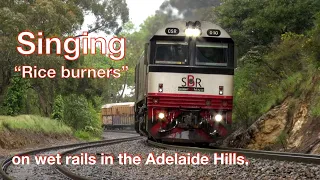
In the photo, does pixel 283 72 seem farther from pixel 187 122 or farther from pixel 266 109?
pixel 187 122

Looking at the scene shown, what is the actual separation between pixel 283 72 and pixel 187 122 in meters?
7.19

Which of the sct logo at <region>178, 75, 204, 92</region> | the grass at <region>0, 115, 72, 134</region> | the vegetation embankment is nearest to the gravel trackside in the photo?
the sct logo at <region>178, 75, 204, 92</region>

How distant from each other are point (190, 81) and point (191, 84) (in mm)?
94

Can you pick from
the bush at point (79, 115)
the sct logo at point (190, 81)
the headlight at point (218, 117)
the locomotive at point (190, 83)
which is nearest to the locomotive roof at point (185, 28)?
the locomotive at point (190, 83)

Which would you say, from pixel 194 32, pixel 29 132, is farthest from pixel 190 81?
pixel 29 132

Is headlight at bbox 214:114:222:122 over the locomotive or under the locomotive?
under

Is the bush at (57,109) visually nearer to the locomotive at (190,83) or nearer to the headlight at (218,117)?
the locomotive at (190,83)

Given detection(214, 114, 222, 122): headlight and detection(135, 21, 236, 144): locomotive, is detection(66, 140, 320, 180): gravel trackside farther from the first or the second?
A: detection(214, 114, 222, 122): headlight

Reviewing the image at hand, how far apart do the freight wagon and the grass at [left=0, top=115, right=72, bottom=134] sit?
20.4 meters

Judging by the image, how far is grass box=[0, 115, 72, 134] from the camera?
76.4 ft

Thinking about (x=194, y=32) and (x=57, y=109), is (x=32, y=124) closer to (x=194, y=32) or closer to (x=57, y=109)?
(x=57, y=109)

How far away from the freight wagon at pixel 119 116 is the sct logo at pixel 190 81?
36.4 meters

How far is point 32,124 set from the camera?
26328 millimetres

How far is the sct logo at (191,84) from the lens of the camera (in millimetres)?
15641
